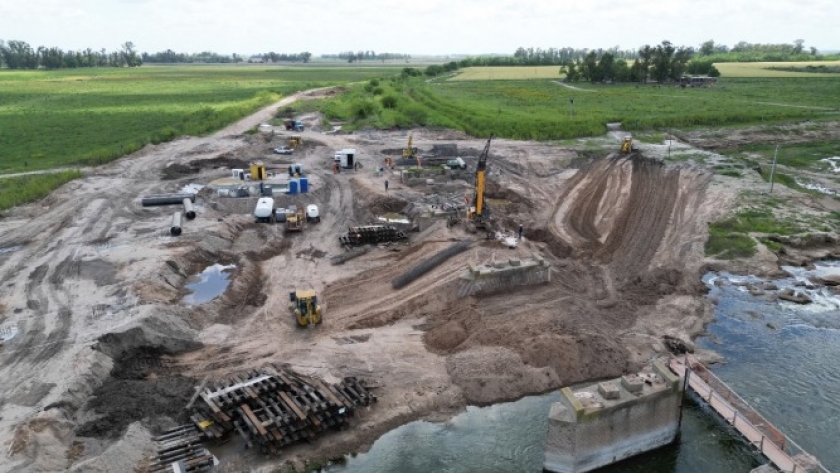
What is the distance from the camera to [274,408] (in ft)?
62.7

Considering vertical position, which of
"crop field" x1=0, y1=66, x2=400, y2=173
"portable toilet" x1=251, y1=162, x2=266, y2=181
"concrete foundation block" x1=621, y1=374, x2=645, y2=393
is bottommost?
"concrete foundation block" x1=621, y1=374, x2=645, y2=393

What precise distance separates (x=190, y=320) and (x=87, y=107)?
8624 cm

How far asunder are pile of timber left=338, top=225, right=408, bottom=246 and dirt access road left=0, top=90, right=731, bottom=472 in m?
1.05

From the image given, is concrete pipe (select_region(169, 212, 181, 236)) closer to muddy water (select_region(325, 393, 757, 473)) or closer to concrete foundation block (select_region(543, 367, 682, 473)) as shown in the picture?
muddy water (select_region(325, 393, 757, 473))

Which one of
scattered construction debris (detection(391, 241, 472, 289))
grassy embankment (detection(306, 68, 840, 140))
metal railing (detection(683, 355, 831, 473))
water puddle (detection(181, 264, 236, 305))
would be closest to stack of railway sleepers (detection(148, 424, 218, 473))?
water puddle (detection(181, 264, 236, 305))

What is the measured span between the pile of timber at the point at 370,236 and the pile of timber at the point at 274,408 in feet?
45.1

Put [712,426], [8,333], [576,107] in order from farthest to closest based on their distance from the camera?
1. [576,107]
2. [8,333]
3. [712,426]

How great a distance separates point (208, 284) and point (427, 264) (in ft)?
37.9

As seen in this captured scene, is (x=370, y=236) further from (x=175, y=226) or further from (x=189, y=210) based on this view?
(x=189, y=210)

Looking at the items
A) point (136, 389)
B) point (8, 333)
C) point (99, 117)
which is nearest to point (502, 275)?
point (136, 389)

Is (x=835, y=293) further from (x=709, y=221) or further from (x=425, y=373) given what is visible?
(x=425, y=373)

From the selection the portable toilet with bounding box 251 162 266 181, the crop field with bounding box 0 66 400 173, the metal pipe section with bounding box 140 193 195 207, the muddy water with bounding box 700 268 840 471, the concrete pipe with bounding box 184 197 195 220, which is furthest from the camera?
the crop field with bounding box 0 66 400 173

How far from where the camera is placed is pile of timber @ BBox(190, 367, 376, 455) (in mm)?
18359

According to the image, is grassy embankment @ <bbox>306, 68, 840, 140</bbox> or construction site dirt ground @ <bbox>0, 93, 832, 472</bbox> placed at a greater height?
grassy embankment @ <bbox>306, 68, 840, 140</bbox>
